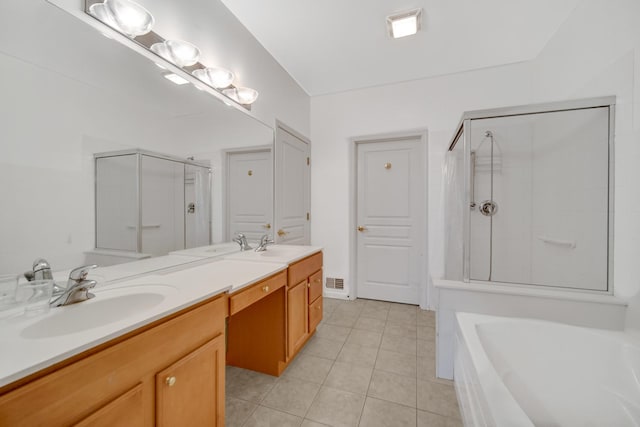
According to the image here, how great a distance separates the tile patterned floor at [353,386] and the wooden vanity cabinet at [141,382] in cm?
44

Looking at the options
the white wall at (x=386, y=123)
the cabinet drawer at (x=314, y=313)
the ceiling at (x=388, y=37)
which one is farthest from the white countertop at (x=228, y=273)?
the ceiling at (x=388, y=37)

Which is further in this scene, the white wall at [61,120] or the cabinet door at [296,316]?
the cabinet door at [296,316]

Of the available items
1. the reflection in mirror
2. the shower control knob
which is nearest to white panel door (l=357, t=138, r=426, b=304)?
the shower control knob

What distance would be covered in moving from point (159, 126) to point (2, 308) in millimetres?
970

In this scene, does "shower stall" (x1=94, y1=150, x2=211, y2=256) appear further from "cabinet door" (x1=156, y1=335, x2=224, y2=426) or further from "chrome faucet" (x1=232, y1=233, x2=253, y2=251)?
"cabinet door" (x1=156, y1=335, x2=224, y2=426)

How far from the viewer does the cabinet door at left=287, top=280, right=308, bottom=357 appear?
169 centimetres

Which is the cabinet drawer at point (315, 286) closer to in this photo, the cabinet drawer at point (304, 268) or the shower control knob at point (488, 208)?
the cabinet drawer at point (304, 268)

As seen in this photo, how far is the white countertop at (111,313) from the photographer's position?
0.57 meters

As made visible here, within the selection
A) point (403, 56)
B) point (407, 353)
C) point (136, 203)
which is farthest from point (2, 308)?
point (403, 56)

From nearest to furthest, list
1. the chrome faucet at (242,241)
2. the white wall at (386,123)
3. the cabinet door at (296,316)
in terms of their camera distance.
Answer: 1. the cabinet door at (296,316)
2. the chrome faucet at (242,241)
3. the white wall at (386,123)

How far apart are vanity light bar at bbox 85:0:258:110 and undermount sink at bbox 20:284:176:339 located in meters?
1.16

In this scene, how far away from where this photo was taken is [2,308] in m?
0.80

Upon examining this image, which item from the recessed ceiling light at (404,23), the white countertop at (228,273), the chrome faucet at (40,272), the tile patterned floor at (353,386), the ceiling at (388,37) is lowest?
the tile patterned floor at (353,386)

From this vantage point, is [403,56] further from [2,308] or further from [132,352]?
[2,308]
